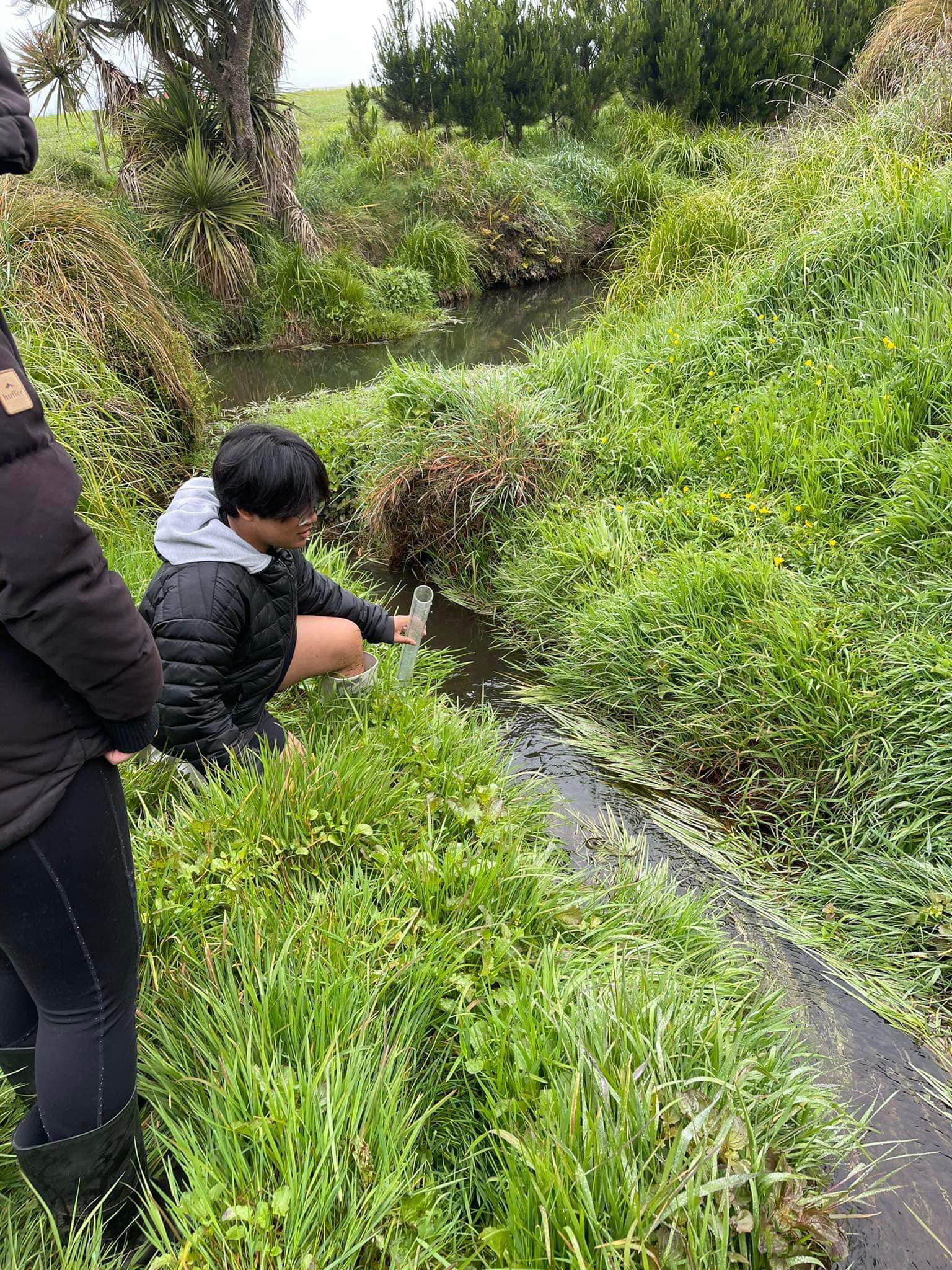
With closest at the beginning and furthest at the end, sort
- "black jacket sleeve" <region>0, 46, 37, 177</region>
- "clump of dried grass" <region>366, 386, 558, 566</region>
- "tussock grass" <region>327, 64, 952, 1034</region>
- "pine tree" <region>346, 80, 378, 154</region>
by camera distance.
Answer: "black jacket sleeve" <region>0, 46, 37, 177</region> → "tussock grass" <region>327, 64, 952, 1034</region> → "clump of dried grass" <region>366, 386, 558, 566</region> → "pine tree" <region>346, 80, 378, 154</region>

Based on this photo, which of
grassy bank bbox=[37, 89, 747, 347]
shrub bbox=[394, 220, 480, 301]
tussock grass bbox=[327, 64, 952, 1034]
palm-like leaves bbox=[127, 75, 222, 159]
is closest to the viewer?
tussock grass bbox=[327, 64, 952, 1034]

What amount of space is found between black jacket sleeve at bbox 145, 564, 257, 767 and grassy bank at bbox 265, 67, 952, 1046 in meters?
1.65

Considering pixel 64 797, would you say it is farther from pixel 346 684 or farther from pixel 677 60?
pixel 677 60

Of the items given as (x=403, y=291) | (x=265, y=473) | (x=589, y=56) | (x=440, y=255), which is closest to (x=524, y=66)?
(x=589, y=56)

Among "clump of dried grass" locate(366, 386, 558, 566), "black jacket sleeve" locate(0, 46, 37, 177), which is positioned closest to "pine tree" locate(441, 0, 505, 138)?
"clump of dried grass" locate(366, 386, 558, 566)

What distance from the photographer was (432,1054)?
1.89 metres

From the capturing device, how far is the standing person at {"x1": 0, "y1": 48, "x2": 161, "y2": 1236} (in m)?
1.17

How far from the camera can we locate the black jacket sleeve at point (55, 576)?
1.15 m

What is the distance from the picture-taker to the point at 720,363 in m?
4.91

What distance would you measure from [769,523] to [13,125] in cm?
335

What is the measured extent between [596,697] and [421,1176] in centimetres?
230

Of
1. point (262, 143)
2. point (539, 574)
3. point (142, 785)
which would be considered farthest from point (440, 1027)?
point (262, 143)

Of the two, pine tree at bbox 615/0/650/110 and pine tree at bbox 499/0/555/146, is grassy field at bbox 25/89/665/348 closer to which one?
pine tree at bbox 499/0/555/146

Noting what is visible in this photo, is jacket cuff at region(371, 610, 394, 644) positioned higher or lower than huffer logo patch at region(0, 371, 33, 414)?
lower
